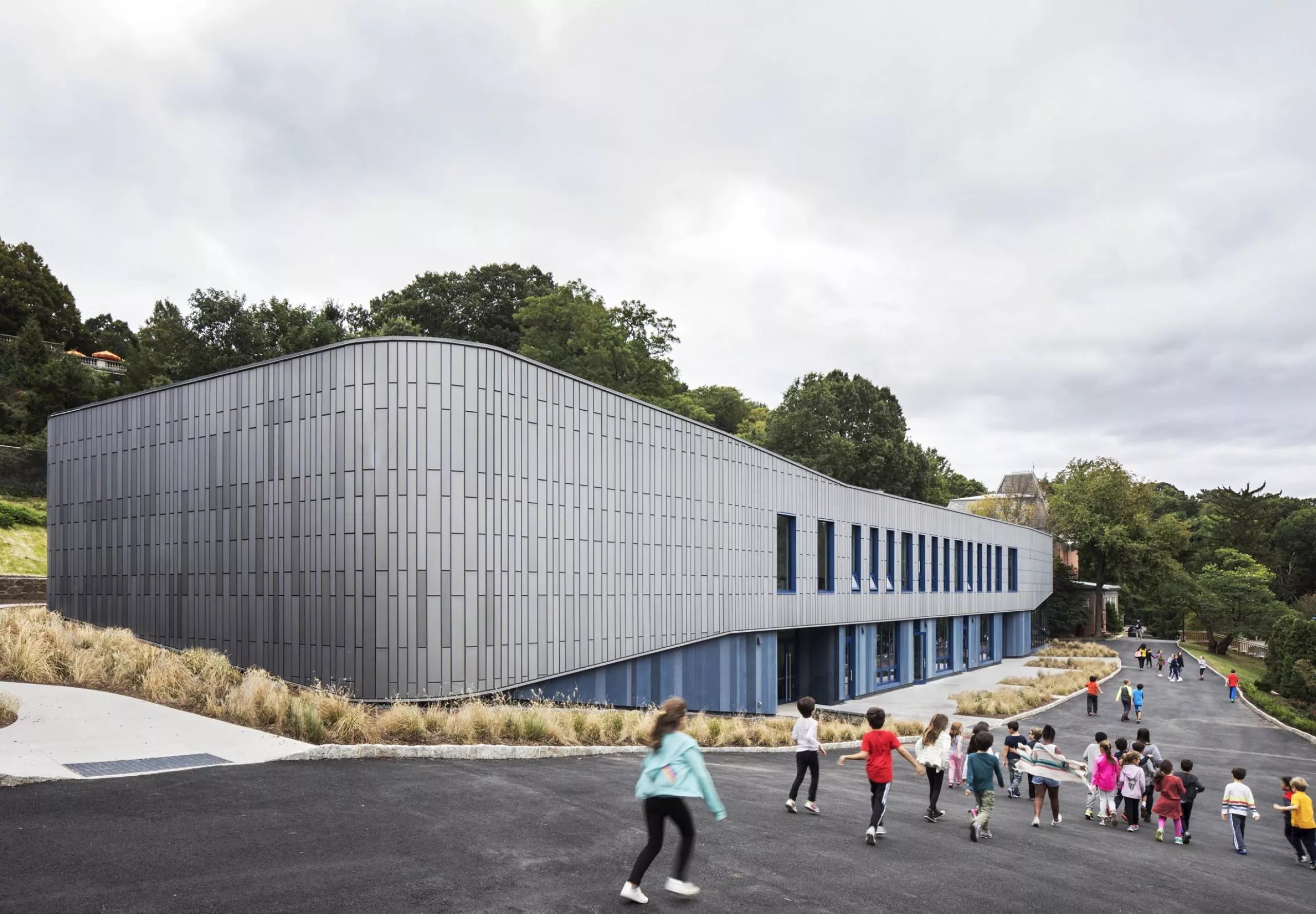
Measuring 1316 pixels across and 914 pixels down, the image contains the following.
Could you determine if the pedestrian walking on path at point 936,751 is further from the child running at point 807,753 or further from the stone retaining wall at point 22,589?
the stone retaining wall at point 22,589

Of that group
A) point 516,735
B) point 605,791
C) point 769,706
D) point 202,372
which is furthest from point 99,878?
point 202,372

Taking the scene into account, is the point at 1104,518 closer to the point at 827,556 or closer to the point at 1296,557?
the point at 1296,557

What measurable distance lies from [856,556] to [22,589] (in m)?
33.4

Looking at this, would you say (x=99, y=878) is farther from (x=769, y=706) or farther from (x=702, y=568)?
(x=769, y=706)

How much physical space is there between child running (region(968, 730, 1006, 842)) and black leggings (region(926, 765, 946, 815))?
0.52 meters

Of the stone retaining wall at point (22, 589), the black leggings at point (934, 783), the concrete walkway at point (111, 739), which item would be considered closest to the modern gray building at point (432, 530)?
the concrete walkway at point (111, 739)

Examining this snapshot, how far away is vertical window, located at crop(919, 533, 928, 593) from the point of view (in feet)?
142

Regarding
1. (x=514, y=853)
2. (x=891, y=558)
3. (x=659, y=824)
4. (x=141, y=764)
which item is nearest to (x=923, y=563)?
(x=891, y=558)

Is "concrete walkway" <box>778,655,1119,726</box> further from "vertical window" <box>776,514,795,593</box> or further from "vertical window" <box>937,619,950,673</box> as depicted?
"vertical window" <box>776,514,795,593</box>

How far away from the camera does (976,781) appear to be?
10.8 m

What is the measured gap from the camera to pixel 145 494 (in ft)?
76.4

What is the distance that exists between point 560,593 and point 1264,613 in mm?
65036

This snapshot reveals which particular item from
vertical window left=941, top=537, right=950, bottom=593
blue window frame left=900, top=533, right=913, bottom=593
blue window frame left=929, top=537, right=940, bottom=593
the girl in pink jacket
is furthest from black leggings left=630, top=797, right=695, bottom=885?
vertical window left=941, top=537, right=950, bottom=593

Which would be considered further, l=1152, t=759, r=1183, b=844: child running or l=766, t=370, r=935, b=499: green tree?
l=766, t=370, r=935, b=499: green tree
